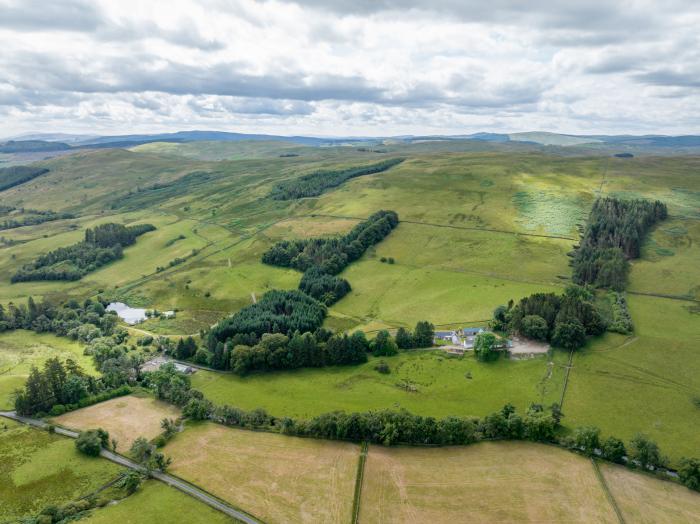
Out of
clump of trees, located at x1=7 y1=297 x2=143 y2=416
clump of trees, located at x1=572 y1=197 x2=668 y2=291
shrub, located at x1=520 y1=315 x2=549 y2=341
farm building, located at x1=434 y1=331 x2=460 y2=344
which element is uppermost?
clump of trees, located at x1=572 y1=197 x2=668 y2=291

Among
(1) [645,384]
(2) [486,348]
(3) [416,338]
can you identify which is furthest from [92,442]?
(1) [645,384]

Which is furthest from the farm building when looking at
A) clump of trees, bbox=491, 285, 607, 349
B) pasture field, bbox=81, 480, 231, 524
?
pasture field, bbox=81, 480, 231, 524

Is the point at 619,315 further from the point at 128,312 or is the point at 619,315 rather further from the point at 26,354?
the point at 26,354

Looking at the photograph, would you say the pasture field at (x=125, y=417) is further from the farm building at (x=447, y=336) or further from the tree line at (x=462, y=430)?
the farm building at (x=447, y=336)

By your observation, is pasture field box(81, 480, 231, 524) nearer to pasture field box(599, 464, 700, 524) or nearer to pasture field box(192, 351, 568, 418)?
pasture field box(192, 351, 568, 418)

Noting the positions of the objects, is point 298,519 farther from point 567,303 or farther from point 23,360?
point 23,360

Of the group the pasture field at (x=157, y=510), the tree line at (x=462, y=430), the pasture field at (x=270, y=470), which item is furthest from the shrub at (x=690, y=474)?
the pasture field at (x=157, y=510)
